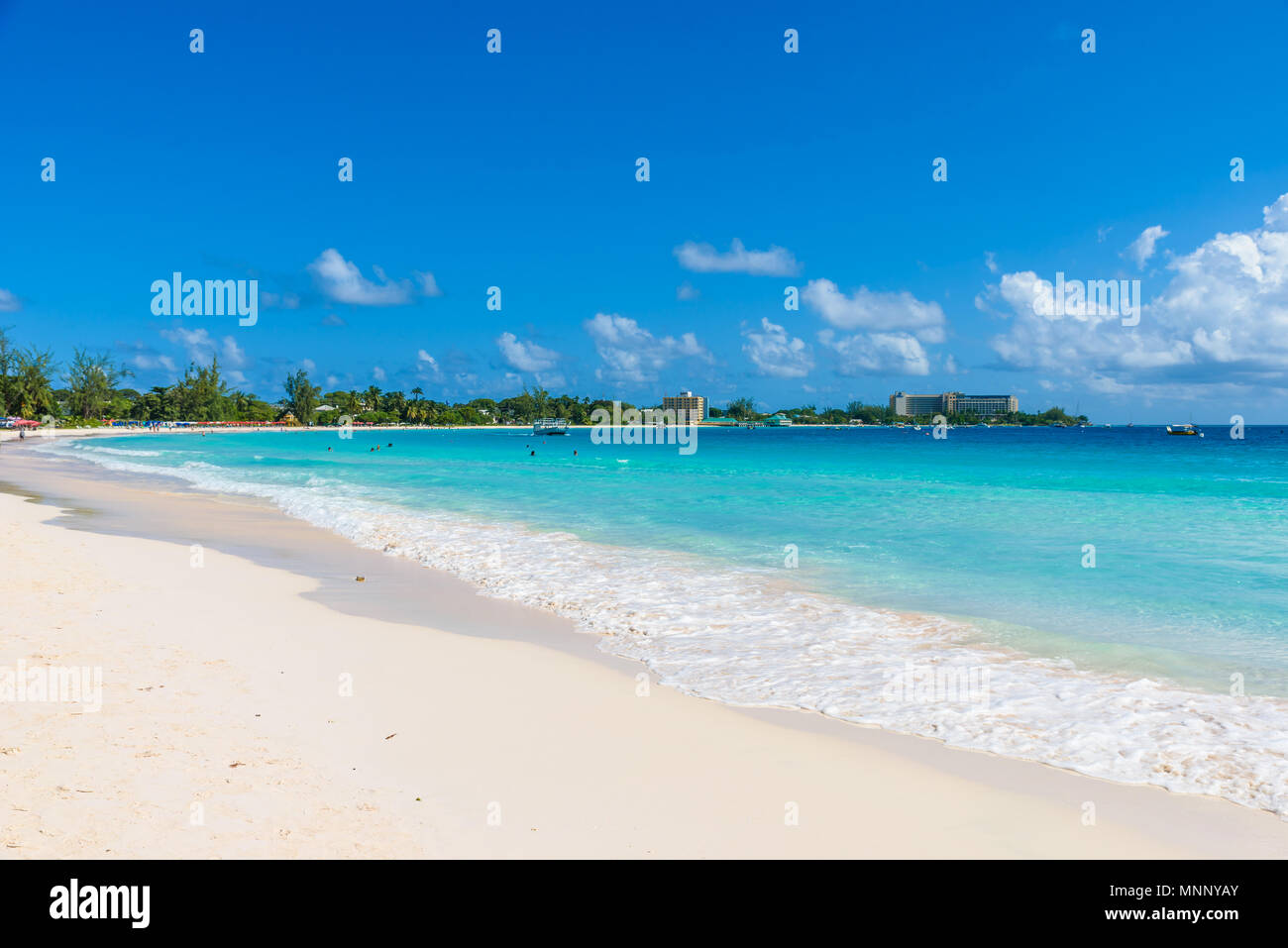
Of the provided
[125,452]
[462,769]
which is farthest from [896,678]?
[125,452]

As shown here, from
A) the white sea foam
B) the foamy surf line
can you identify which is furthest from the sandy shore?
the white sea foam

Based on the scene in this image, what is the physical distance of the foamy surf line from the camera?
5.30 metres

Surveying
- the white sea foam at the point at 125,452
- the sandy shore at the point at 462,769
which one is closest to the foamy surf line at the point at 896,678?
the sandy shore at the point at 462,769

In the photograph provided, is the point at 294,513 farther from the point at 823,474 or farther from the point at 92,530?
the point at 823,474

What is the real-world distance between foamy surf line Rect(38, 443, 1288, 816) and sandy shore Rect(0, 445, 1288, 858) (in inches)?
14.5

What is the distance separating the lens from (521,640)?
8.16 m

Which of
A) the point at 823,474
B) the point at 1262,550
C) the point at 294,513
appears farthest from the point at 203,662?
the point at 823,474

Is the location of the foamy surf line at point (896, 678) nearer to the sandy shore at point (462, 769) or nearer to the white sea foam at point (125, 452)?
the sandy shore at point (462, 769)

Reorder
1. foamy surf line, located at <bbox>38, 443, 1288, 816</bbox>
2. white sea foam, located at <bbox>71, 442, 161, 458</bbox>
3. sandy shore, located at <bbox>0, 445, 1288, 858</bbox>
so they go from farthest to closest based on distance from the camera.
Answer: white sea foam, located at <bbox>71, 442, 161, 458</bbox>
foamy surf line, located at <bbox>38, 443, 1288, 816</bbox>
sandy shore, located at <bbox>0, 445, 1288, 858</bbox>

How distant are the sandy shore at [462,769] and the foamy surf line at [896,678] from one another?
367mm

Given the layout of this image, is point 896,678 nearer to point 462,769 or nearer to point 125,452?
point 462,769

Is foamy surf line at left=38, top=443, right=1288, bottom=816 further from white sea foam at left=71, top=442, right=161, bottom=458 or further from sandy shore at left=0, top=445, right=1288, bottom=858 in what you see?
white sea foam at left=71, top=442, right=161, bottom=458

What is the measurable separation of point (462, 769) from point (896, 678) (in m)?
4.13

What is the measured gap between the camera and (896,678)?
22.9 ft
